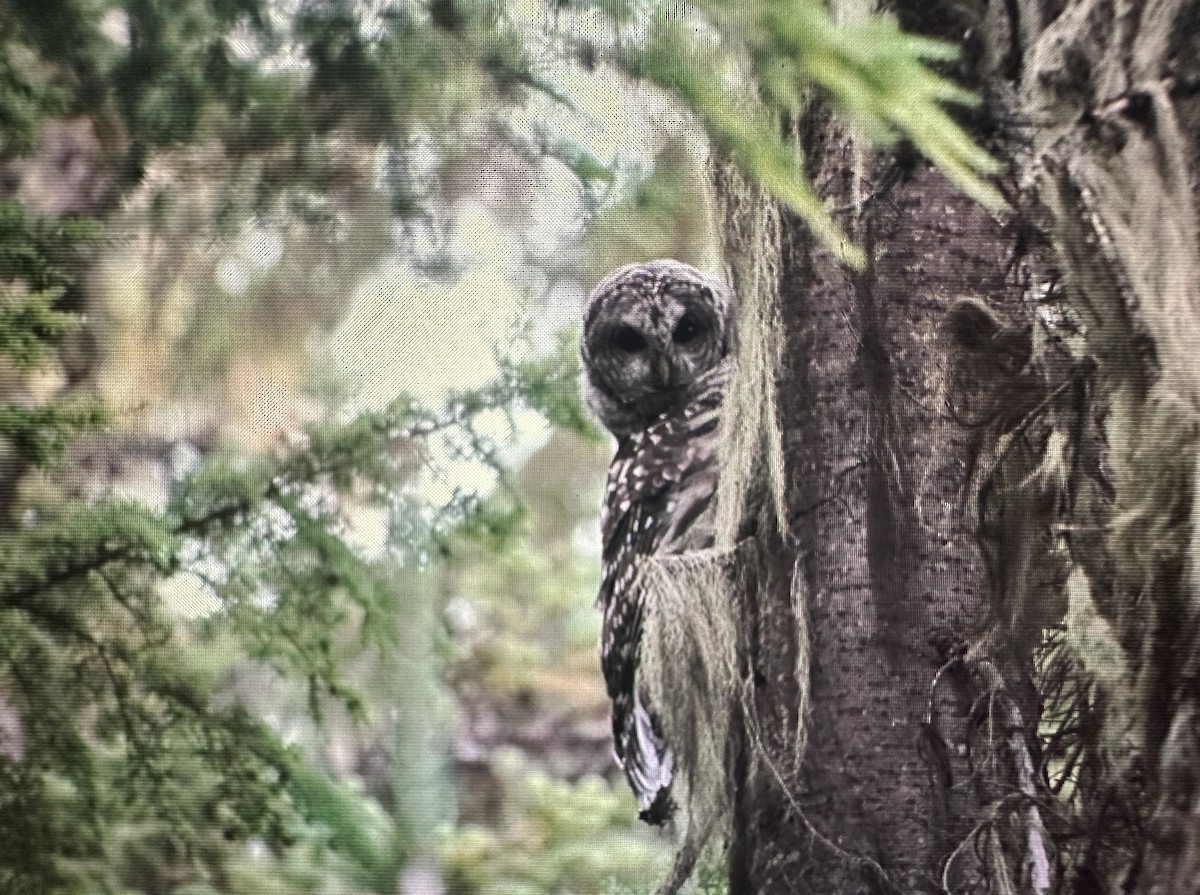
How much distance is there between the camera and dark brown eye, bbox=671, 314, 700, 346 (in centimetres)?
125

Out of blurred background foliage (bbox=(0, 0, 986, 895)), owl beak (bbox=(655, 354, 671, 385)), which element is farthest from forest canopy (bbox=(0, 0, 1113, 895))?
owl beak (bbox=(655, 354, 671, 385))

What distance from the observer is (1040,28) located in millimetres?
1134

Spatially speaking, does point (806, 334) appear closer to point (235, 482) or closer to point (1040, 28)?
point (1040, 28)

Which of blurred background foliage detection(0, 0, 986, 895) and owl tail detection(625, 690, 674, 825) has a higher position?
blurred background foliage detection(0, 0, 986, 895)

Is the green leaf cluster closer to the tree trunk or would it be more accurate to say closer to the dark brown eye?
the tree trunk

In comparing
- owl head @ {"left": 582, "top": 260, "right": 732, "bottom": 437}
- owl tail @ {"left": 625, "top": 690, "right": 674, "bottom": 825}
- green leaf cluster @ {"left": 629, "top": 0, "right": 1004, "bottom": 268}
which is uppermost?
green leaf cluster @ {"left": 629, "top": 0, "right": 1004, "bottom": 268}

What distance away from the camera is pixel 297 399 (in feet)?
3.85

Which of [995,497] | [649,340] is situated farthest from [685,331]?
[995,497]

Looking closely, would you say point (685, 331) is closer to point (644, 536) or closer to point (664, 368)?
point (664, 368)

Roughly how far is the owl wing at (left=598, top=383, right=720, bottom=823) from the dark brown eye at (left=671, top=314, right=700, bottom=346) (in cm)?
6

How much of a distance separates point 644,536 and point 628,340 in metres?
0.23

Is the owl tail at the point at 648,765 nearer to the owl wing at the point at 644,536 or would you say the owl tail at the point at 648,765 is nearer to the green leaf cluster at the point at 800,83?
the owl wing at the point at 644,536

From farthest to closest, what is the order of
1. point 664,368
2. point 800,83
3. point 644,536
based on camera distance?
point 664,368 < point 644,536 < point 800,83

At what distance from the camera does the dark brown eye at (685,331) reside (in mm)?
1249
